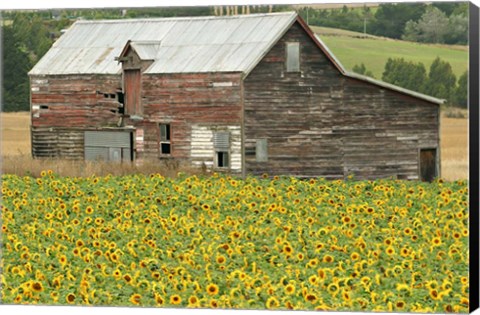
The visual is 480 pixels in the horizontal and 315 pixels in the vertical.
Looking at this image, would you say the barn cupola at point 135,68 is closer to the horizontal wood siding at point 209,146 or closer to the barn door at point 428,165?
the horizontal wood siding at point 209,146

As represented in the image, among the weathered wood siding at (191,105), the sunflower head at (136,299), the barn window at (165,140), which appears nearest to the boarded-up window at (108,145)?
the weathered wood siding at (191,105)

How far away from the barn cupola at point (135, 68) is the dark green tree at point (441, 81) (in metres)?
6.20

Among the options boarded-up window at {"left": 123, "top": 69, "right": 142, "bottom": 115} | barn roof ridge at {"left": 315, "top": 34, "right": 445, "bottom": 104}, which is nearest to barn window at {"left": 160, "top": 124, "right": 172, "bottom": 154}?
boarded-up window at {"left": 123, "top": 69, "right": 142, "bottom": 115}

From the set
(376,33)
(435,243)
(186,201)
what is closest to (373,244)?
(435,243)

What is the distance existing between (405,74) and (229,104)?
13.7ft

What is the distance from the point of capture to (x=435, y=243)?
64.6 ft

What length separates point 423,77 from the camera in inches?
1145

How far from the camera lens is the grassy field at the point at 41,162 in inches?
923

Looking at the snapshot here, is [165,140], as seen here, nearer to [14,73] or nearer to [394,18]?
[14,73]

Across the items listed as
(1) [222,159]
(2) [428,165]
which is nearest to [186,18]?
(1) [222,159]

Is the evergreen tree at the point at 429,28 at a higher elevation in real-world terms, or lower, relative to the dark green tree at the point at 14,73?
higher

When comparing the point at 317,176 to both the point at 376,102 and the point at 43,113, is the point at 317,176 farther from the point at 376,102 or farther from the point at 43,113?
the point at 43,113

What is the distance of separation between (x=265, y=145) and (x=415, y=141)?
3330 millimetres

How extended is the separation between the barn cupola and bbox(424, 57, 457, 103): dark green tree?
6198mm
